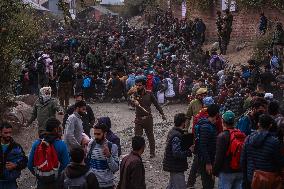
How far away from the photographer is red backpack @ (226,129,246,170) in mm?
7355

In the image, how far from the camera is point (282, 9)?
72.5 ft

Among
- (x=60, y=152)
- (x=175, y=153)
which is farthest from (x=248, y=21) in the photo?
(x=60, y=152)

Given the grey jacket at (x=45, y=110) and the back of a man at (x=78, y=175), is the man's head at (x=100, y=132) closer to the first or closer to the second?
the back of a man at (x=78, y=175)

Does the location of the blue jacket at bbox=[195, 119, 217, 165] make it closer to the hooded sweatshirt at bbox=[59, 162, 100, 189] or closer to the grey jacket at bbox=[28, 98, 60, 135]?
the hooded sweatshirt at bbox=[59, 162, 100, 189]

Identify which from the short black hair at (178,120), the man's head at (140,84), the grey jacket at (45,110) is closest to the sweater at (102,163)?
the short black hair at (178,120)

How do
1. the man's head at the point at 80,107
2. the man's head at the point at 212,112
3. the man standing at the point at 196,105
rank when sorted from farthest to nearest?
the man standing at the point at 196,105, the man's head at the point at 80,107, the man's head at the point at 212,112

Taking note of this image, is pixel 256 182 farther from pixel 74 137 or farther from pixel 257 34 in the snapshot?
pixel 257 34

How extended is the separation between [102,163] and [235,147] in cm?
190

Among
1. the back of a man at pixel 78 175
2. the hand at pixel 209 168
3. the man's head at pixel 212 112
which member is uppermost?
the man's head at pixel 212 112

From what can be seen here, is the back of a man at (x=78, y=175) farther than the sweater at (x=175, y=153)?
No

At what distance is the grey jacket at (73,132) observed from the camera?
8656mm

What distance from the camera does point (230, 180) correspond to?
762 cm

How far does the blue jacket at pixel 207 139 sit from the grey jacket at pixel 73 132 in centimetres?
→ 207

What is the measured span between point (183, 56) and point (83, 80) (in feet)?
15.8
